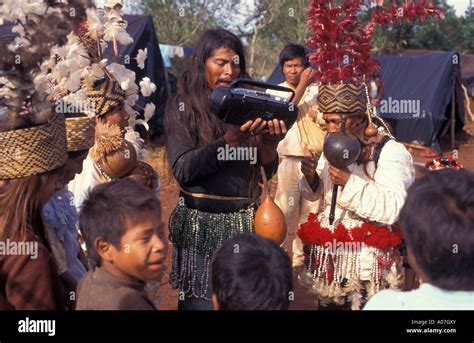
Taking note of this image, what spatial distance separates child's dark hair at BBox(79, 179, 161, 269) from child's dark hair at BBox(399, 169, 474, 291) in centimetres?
91

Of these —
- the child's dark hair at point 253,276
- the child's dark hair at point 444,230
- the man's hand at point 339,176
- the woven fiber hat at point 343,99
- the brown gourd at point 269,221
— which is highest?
the woven fiber hat at point 343,99

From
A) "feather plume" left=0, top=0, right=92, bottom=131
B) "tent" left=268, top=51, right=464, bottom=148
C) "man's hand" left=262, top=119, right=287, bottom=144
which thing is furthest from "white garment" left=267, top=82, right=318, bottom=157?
Result: "tent" left=268, top=51, right=464, bottom=148

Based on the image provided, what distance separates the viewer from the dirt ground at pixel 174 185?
511cm

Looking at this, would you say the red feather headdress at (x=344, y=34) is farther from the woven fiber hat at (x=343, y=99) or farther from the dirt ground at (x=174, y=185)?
the dirt ground at (x=174, y=185)

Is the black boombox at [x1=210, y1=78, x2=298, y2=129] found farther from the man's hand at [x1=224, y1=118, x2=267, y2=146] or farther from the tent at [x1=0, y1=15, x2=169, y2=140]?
the tent at [x1=0, y1=15, x2=169, y2=140]

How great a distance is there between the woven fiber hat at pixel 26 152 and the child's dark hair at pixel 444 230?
53.1 inches

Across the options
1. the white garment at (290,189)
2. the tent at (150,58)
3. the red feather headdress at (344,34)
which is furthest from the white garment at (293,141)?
the tent at (150,58)

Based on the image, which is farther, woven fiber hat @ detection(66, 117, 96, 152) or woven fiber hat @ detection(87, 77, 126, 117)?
woven fiber hat @ detection(87, 77, 126, 117)

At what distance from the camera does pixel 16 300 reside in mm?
2273

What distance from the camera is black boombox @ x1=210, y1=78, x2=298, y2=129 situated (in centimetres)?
288

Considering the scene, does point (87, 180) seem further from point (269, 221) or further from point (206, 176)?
point (269, 221)

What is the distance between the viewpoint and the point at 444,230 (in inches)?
69.1

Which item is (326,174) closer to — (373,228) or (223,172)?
(373,228)

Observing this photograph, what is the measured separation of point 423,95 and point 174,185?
5.87 metres
